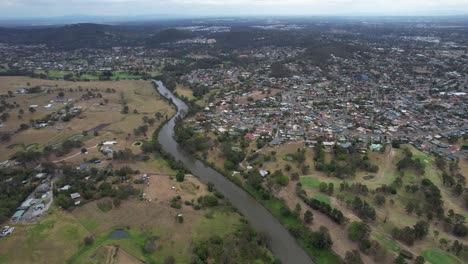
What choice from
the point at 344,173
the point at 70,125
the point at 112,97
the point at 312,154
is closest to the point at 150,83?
the point at 112,97

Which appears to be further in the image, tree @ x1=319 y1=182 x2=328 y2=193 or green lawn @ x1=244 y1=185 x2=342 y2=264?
tree @ x1=319 y1=182 x2=328 y2=193

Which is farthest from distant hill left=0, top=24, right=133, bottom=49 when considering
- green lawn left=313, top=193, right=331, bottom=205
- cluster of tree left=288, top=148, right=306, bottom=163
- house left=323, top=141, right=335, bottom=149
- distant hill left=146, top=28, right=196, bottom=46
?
green lawn left=313, top=193, right=331, bottom=205

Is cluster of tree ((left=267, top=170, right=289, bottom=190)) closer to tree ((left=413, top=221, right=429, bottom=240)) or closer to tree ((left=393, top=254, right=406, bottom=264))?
tree ((left=413, top=221, right=429, bottom=240))

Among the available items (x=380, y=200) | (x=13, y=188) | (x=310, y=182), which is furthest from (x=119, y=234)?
(x=380, y=200)

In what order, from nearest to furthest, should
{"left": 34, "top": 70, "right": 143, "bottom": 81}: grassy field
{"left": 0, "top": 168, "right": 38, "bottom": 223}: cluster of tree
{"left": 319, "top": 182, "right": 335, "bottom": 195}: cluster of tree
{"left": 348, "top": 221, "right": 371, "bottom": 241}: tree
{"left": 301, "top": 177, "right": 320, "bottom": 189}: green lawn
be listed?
{"left": 348, "top": 221, "right": 371, "bottom": 241}: tree → {"left": 0, "top": 168, "right": 38, "bottom": 223}: cluster of tree → {"left": 319, "top": 182, "right": 335, "bottom": 195}: cluster of tree → {"left": 301, "top": 177, "right": 320, "bottom": 189}: green lawn → {"left": 34, "top": 70, "right": 143, "bottom": 81}: grassy field

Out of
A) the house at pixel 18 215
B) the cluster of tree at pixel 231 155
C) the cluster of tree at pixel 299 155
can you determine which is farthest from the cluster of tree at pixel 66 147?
the cluster of tree at pixel 299 155

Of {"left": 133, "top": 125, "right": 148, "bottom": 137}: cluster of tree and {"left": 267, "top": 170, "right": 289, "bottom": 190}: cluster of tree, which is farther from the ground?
{"left": 133, "top": 125, "right": 148, "bottom": 137}: cluster of tree

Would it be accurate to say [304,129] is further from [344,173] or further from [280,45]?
[280,45]
